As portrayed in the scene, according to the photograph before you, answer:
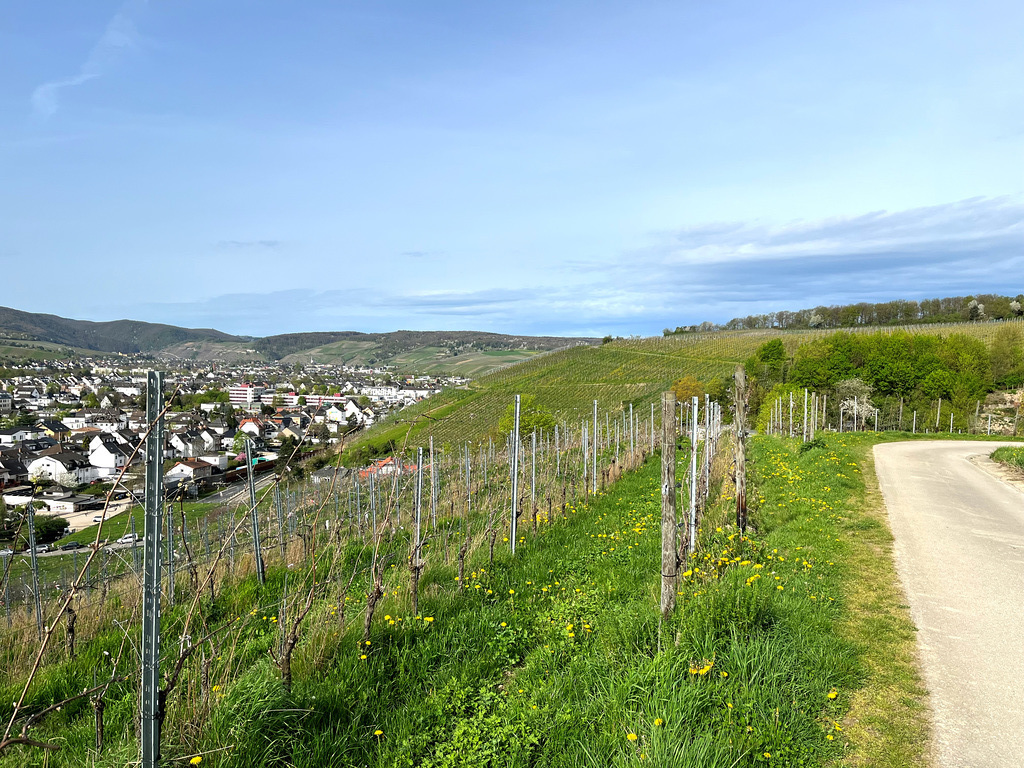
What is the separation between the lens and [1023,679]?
14.4 feet

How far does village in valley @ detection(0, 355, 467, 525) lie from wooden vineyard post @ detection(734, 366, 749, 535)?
518cm

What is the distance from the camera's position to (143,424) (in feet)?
8.53

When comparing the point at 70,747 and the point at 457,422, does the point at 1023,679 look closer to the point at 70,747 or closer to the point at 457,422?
the point at 70,747

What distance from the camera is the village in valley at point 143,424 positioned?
108 inches

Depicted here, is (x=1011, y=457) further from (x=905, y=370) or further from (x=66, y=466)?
(x=66, y=466)

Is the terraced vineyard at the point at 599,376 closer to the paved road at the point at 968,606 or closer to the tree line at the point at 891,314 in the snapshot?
the tree line at the point at 891,314

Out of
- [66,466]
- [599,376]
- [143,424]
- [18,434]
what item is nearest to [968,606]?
[143,424]

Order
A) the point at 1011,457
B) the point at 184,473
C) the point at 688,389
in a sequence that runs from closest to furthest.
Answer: the point at 184,473 → the point at 1011,457 → the point at 688,389

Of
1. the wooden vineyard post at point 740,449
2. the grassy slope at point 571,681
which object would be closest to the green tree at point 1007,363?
the wooden vineyard post at point 740,449

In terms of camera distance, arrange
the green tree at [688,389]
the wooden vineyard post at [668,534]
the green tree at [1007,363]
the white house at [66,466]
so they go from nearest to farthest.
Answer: the wooden vineyard post at [668,534] → the white house at [66,466] → the green tree at [688,389] → the green tree at [1007,363]

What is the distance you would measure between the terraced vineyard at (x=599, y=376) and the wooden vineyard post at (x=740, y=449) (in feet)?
139

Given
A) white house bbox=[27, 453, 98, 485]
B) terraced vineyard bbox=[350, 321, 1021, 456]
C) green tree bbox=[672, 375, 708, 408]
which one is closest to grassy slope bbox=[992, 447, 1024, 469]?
terraced vineyard bbox=[350, 321, 1021, 456]

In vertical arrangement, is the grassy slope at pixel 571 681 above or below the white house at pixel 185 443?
below

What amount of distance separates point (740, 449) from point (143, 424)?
23.5 ft
